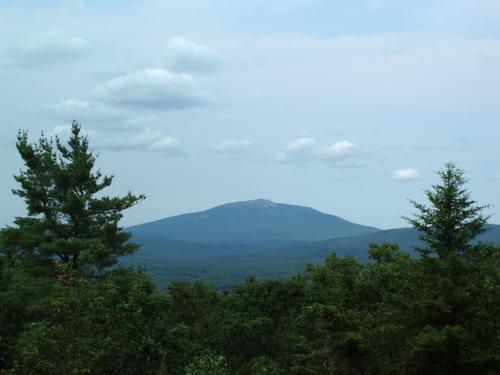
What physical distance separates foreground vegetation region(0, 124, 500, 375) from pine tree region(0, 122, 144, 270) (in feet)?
0.26

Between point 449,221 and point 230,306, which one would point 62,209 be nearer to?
point 230,306

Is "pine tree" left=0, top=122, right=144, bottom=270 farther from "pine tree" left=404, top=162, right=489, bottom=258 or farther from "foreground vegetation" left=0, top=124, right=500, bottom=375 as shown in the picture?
"pine tree" left=404, top=162, right=489, bottom=258

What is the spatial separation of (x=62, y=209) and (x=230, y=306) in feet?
35.7

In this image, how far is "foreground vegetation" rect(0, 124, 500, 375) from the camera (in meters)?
14.6

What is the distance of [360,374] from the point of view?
18.6 m

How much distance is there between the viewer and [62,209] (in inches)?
1150

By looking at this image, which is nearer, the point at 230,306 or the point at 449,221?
the point at 449,221

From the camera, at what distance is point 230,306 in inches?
1117

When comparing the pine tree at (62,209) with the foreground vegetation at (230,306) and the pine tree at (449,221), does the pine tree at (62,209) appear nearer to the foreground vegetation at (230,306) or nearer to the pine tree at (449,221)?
the foreground vegetation at (230,306)

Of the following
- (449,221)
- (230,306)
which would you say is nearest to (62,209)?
(230,306)

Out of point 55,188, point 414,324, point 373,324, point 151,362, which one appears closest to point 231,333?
point 151,362

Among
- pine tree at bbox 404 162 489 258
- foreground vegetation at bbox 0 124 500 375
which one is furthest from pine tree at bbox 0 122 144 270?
pine tree at bbox 404 162 489 258

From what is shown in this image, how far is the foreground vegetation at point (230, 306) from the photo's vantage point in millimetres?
14633

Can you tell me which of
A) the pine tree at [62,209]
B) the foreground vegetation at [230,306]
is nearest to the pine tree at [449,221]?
the foreground vegetation at [230,306]
